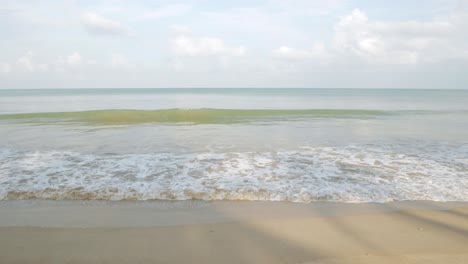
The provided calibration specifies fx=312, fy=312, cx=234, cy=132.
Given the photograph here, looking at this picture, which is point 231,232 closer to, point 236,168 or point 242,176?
point 242,176

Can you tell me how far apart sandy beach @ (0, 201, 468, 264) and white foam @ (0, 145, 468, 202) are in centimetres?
41

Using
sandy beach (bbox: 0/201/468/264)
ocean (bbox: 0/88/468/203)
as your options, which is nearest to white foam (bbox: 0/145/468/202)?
ocean (bbox: 0/88/468/203)

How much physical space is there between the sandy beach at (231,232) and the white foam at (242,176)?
1.33 feet

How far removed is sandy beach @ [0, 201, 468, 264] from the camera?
3.50 meters

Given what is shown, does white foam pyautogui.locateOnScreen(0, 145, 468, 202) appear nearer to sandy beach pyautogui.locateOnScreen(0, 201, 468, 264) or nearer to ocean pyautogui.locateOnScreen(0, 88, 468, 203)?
ocean pyautogui.locateOnScreen(0, 88, 468, 203)

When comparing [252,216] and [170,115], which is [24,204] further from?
[170,115]

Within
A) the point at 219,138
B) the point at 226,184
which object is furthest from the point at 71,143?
the point at 226,184

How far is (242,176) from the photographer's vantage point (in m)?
6.69

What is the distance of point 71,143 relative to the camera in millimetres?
10867

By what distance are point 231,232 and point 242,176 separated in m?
2.59

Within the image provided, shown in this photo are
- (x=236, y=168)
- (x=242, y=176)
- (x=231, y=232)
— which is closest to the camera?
(x=231, y=232)

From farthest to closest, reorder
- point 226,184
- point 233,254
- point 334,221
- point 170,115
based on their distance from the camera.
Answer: point 170,115, point 226,184, point 334,221, point 233,254

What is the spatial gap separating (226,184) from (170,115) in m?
17.6

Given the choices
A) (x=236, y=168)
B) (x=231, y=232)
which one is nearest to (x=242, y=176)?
(x=236, y=168)
